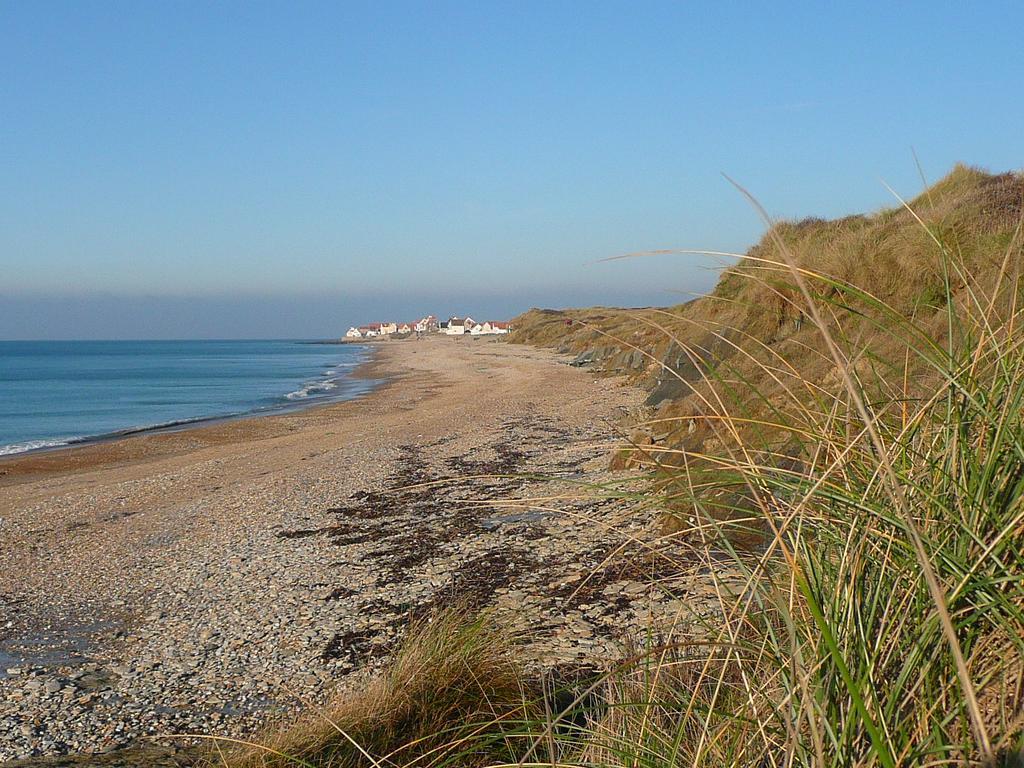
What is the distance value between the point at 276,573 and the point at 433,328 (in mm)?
144528

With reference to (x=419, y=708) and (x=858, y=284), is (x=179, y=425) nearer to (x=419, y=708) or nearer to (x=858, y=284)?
(x=858, y=284)

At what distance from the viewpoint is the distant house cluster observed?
134 metres

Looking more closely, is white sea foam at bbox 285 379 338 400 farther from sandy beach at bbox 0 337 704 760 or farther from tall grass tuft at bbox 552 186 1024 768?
tall grass tuft at bbox 552 186 1024 768

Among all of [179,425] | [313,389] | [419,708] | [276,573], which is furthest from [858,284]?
[313,389]

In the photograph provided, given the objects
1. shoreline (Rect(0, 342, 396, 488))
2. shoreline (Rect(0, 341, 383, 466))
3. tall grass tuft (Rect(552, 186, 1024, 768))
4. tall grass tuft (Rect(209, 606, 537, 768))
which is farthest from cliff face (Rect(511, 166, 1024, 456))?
shoreline (Rect(0, 341, 383, 466))

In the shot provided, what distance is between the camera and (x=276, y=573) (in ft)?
27.5

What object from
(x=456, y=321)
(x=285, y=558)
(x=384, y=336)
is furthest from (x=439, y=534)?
(x=384, y=336)

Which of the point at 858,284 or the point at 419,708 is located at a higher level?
the point at 858,284

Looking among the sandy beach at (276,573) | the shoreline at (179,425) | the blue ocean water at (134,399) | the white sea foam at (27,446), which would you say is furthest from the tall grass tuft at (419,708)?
the blue ocean water at (134,399)

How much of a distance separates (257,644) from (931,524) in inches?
229

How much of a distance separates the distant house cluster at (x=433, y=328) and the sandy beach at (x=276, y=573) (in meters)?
101

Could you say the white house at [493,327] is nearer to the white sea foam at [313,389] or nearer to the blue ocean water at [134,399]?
the blue ocean water at [134,399]

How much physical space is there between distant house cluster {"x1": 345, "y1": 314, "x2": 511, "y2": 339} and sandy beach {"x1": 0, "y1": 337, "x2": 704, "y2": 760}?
10099cm

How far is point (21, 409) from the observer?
35906mm
